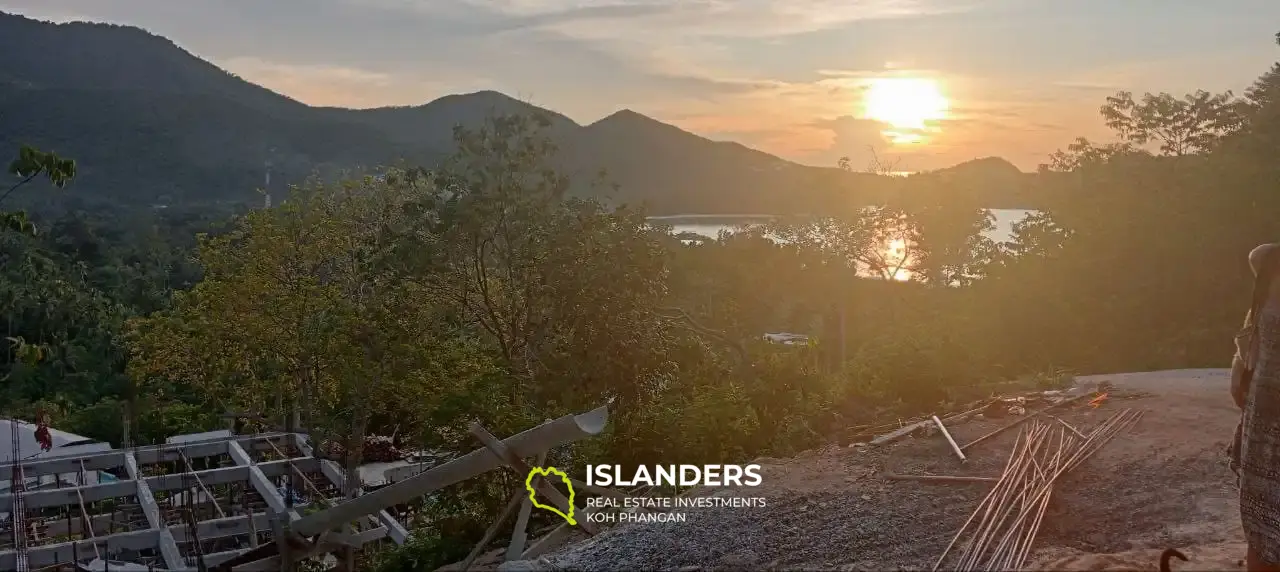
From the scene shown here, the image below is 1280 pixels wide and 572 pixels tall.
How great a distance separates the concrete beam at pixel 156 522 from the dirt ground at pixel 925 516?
6.93 meters

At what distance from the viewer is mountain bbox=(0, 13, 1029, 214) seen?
86.9 meters

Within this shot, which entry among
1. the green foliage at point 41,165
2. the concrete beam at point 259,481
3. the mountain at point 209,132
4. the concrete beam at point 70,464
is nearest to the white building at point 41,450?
the concrete beam at point 70,464

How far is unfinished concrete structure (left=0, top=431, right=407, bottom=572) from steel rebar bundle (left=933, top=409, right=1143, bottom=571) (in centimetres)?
684

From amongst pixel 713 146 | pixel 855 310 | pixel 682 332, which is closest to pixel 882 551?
pixel 682 332

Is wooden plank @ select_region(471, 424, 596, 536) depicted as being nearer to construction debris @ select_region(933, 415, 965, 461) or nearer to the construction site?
the construction site

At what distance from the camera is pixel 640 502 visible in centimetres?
700

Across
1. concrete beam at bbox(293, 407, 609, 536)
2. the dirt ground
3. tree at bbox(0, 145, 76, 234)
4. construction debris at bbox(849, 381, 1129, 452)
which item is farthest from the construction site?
construction debris at bbox(849, 381, 1129, 452)

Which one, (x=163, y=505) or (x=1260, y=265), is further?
(x=163, y=505)

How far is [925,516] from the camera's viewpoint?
618 cm

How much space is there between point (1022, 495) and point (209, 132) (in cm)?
12420

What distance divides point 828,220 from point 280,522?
782 inches

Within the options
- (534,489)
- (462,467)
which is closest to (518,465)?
(534,489)

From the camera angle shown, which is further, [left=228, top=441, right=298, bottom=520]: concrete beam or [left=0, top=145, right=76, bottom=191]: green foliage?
[left=228, top=441, right=298, bottom=520]: concrete beam

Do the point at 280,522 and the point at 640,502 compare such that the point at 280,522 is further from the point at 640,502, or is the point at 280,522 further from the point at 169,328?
the point at 169,328
